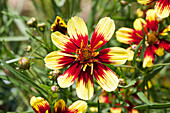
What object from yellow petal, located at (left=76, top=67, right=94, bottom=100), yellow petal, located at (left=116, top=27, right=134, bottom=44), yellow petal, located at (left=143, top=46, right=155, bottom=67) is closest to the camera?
yellow petal, located at (left=76, top=67, right=94, bottom=100)

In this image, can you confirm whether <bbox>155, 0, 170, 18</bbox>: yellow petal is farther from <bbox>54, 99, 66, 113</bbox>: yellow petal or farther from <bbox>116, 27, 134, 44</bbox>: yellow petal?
<bbox>54, 99, 66, 113</bbox>: yellow petal

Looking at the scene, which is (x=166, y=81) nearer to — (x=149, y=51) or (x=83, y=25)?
(x=149, y=51)

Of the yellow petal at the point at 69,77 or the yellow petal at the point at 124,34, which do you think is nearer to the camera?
the yellow petal at the point at 69,77

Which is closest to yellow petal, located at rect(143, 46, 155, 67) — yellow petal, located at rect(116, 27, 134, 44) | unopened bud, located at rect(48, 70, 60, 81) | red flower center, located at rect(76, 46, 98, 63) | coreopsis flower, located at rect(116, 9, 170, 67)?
coreopsis flower, located at rect(116, 9, 170, 67)

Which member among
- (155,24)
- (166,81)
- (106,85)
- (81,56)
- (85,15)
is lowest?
(166,81)

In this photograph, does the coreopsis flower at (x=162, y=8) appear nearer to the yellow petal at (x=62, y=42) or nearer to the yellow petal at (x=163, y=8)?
the yellow petal at (x=163, y=8)

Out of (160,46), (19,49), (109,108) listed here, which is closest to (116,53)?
(160,46)

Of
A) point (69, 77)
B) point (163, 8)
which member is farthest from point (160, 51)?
point (69, 77)

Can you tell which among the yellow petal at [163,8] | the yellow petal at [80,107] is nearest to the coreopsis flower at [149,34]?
the yellow petal at [163,8]
